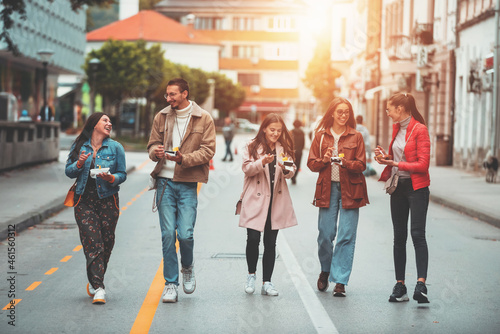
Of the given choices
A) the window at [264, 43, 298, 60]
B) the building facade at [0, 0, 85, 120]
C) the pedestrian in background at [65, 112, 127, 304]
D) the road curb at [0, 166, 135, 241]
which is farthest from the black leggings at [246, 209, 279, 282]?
the window at [264, 43, 298, 60]

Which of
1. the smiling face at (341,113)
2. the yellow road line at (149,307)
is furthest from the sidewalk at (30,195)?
the smiling face at (341,113)

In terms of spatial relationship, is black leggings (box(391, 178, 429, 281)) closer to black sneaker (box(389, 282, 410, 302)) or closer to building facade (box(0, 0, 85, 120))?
black sneaker (box(389, 282, 410, 302))

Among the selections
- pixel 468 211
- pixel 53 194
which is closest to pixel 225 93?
pixel 53 194

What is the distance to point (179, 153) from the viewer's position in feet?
24.0

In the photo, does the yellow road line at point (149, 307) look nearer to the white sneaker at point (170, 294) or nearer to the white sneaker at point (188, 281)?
the white sneaker at point (170, 294)

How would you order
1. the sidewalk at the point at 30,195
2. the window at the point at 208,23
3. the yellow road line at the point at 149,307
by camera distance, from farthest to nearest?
the window at the point at 208,23, the sidewalk at the point at 30,195, the yellow road line at the point at 149,307

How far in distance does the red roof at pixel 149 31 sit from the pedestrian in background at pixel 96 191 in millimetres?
91371

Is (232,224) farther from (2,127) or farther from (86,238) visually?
(2,127)

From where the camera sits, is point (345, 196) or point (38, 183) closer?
point (345, 196)

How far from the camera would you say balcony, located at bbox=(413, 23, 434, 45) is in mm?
33688

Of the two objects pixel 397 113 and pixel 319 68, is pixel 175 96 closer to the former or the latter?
pixel 397 113

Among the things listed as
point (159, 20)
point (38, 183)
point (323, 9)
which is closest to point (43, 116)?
point (38, 183)

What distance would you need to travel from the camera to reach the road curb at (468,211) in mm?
14723

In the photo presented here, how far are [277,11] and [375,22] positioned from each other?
6254 cm
